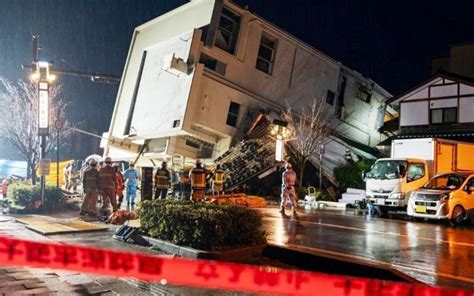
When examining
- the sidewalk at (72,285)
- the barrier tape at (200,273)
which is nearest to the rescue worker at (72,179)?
A: the sidewalk at (72,285)

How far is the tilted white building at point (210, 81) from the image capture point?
2470cm

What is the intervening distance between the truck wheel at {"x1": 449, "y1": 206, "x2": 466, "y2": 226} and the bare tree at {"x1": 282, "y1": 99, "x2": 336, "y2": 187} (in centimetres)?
1030

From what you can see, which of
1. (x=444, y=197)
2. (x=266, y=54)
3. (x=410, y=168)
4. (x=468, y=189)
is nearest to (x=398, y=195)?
(x=410, y=168)

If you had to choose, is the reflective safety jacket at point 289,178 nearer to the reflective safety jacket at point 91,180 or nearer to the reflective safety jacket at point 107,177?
the reflective safety jacket at point 107,177

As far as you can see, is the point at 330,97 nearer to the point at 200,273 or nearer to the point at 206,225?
the point at 206,225

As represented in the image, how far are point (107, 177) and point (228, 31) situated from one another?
48.7ft

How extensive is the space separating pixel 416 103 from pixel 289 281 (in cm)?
2629

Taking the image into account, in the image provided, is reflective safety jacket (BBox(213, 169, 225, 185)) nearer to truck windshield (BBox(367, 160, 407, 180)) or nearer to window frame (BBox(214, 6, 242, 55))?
truck windshield (BBox(367, 160, 407, 180))

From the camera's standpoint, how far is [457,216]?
15195mm

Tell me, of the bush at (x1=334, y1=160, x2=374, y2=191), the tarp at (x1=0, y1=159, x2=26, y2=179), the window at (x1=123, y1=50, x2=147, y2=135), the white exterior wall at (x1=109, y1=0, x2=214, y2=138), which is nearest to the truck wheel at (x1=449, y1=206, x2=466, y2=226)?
the bush at (x1=334, y1=160, x2=374, y2=191)

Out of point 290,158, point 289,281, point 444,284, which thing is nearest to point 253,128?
point 290,158

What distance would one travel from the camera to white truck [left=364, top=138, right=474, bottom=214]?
57.2ft

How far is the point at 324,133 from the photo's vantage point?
27594 millimetres

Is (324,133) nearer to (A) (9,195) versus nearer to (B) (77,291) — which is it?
(A) (9,195)
